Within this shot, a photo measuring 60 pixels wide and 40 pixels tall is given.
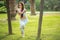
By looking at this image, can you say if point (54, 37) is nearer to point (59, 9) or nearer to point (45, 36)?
point (45, 36)

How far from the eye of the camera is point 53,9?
2839 cm

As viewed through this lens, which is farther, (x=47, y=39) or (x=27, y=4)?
(x=27, y=4)

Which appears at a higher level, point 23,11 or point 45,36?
point 23,11

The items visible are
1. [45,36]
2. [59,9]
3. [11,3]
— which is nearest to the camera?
[45,36]

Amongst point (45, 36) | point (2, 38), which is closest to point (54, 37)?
point (45, 36)

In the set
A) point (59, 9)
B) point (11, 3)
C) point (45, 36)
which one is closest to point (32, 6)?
point (11, 3)

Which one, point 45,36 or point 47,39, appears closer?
point 47,39

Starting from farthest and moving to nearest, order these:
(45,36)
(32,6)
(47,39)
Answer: (32,6) → (45,36) → (47,39)

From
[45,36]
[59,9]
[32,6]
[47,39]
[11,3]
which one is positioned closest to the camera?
[47,39]

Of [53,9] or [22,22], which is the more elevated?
[22,22]

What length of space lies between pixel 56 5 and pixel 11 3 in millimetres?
11075

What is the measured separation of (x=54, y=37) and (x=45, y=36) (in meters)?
0.53

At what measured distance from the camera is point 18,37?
35.9ft

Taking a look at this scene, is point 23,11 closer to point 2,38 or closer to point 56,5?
point 2,38
